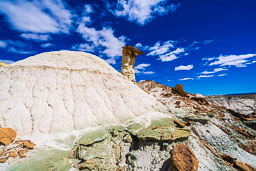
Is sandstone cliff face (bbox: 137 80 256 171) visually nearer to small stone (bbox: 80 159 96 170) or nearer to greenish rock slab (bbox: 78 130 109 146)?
greenish rock slab (bbox: 78 130 109 146)

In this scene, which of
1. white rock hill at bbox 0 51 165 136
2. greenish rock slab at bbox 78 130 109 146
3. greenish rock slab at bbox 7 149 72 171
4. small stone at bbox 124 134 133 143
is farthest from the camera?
white rock hill at bbox 0 51 165 136

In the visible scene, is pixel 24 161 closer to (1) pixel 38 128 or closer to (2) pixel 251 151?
(1) pixel 38 128

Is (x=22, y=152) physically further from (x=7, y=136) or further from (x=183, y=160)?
(x=183, y=160)

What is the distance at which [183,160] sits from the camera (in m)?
6.04

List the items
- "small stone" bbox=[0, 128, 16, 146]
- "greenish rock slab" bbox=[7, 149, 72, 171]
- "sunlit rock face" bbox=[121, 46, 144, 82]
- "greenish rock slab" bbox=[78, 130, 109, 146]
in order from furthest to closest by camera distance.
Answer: "sunlit rock face" bbox=[121, 46, 144, 82] < "greenish rock slab" bbox=[78, 130, 109, 146] < "small stone" bbox=[0, 128, 16, 146] < "greenish rock slab" bbox=[7, 149, 72, 171]

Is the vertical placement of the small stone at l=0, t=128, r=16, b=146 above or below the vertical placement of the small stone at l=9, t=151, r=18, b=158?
above

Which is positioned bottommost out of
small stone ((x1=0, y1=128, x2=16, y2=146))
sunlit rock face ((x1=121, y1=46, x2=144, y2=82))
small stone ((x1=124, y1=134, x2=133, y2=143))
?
small stone ((x1=124, y1=134, x2=133, y2=143))

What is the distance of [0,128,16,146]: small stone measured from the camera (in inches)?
259

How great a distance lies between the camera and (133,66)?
1101 inches

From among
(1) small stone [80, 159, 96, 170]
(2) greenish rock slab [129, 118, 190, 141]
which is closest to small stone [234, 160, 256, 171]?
(2) greenish rock slab [129, 118, 190, 141]

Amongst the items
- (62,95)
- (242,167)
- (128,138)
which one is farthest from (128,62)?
(242,167)

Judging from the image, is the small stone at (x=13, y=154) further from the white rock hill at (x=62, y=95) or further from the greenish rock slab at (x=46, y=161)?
the white rock hill at (x=62, y=95)

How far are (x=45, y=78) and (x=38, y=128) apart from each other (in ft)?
16.4

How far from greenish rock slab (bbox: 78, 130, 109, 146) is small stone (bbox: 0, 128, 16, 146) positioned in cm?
389
